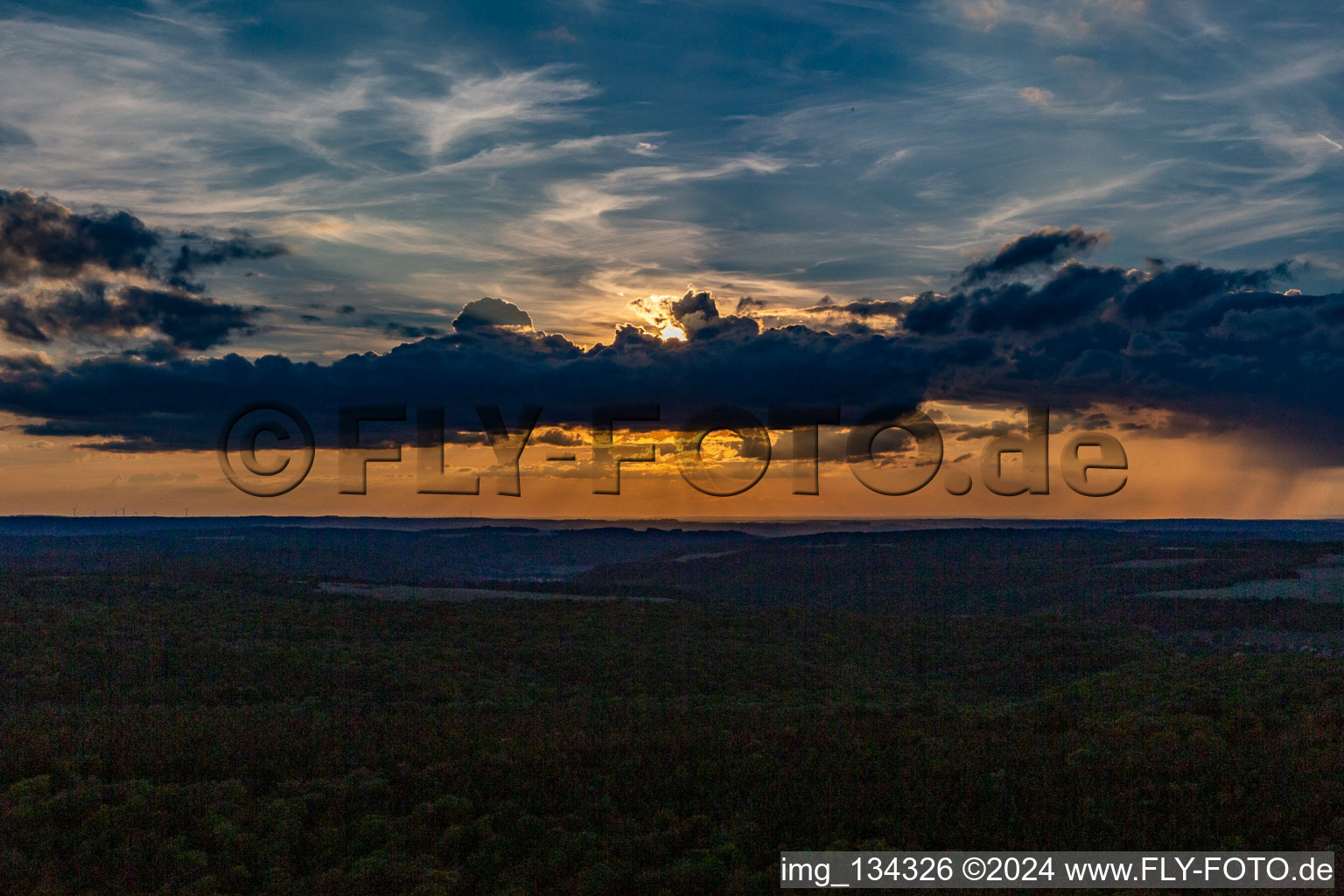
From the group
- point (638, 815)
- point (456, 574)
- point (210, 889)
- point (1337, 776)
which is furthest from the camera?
point (456, 574)

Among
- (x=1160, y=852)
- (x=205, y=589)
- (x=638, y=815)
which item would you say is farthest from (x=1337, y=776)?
(x=205, y=589)

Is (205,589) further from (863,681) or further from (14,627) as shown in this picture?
(863,681)

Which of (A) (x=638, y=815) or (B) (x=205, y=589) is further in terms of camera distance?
(B) (x=205, y=589)

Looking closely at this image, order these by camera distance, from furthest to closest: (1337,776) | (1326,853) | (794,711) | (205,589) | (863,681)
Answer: (205,589) → (863,681) → (794,711) → (1337,776) → (1326,853)

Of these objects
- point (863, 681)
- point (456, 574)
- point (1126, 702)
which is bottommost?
point (456, 574)

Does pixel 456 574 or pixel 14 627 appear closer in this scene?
pixel 14 627

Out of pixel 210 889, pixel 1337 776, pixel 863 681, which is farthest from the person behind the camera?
pixel 863 681

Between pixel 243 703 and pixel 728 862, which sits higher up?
pixel 728 862

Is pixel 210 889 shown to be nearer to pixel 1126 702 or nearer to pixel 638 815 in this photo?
pixel 638 815

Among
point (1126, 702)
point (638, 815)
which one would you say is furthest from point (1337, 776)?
point (638, 815)
